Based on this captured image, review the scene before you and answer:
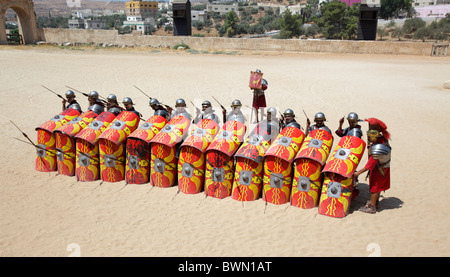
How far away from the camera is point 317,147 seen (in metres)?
5.83

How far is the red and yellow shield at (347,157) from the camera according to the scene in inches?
218

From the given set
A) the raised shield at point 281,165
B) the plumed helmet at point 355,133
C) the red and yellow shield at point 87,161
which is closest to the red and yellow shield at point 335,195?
the raised shield at point 281,165

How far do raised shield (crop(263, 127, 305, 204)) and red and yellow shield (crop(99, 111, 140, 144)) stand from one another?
2707mm

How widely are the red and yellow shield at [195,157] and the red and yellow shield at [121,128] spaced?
119 centimetres

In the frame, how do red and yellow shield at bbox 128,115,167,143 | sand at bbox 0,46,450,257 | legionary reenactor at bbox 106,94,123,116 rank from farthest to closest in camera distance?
legionary reenactor at bbox 106,94,123,116
red and yellow shield at bbox 128,115,167,143
sand at bbox 0,46,450,257

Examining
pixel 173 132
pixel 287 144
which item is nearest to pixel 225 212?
pixel 287 144

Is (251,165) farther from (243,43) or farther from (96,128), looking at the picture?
(243,43)

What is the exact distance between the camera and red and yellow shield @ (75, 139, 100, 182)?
6926mm

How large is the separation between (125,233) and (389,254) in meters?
3.76

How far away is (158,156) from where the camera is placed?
6621mm

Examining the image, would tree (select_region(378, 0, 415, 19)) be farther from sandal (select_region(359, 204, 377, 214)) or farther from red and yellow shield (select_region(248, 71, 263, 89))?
sandal (select_region(359, 204, 377, 214))

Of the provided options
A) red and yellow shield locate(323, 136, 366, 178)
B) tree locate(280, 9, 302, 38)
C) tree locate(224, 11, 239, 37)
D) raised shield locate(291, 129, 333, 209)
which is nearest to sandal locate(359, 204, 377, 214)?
raised shield locate(291, 129, 333, 209)

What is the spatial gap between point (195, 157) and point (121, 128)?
5.21 feet
